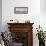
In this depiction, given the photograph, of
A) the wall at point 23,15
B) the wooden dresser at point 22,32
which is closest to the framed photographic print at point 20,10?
the wall at point 23,15

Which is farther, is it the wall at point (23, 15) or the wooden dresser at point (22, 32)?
the wall at point (23, 15)

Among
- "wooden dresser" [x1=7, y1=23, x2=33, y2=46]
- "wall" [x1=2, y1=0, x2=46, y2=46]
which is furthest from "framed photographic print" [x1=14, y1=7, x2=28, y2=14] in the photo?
A: "wooden dresser" [x1=7, y1=23, x2=33, y2=46]

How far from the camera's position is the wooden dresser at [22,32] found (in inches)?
224

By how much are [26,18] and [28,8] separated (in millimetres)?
415

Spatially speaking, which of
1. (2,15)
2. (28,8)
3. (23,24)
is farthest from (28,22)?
(2,15)

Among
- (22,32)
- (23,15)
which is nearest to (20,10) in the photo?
(23,15)

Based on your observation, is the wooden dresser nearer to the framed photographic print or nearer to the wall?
the wall

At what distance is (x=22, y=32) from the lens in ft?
18.9

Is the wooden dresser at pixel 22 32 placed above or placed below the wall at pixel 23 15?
below

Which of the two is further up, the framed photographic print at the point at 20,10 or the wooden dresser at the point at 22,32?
the framed photographic print at the point at 20,10

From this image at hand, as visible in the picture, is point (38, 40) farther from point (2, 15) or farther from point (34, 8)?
point (2, 15)

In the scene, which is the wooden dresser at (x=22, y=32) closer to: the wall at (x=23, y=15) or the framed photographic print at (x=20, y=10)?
the wall at (x=23, y=15)

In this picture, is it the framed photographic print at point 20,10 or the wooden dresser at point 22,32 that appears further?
the framed photographic print at point 20,10

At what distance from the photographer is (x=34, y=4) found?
5.92m
